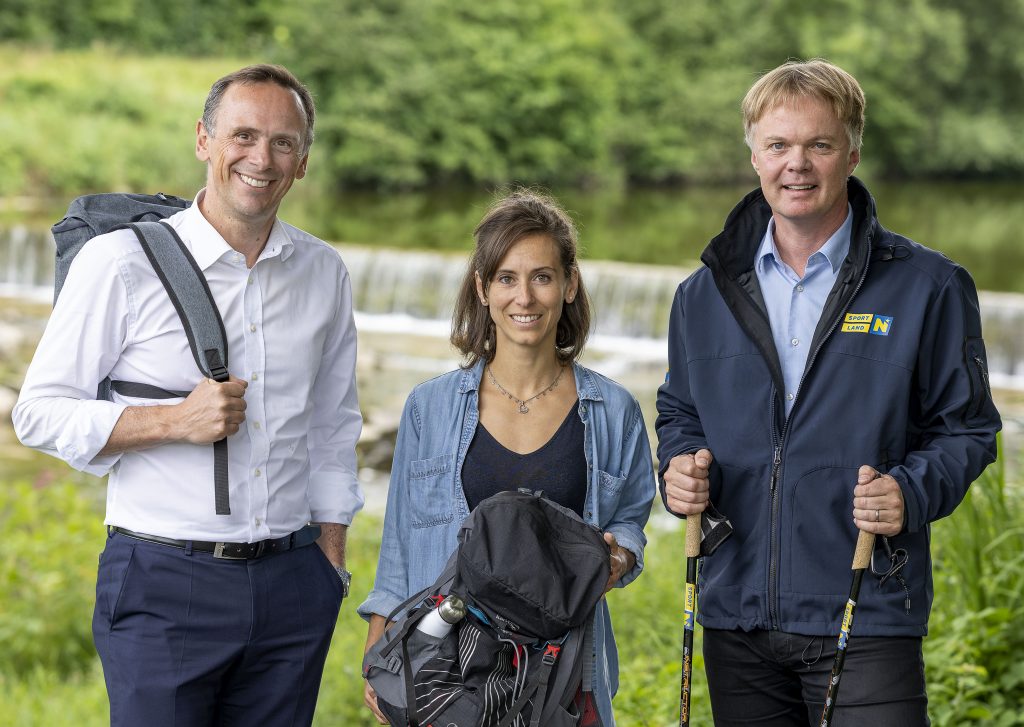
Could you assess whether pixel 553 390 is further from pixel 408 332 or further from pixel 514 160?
pixel 514 160

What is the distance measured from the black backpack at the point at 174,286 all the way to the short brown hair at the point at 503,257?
581 millimetres

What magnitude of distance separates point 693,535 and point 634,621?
9.15 ft

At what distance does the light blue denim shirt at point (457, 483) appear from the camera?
8.64ft

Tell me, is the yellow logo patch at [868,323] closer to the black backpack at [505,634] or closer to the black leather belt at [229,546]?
the black backpack at [505,634]

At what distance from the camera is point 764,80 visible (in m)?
2.58

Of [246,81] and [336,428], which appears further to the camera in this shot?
[336,428]

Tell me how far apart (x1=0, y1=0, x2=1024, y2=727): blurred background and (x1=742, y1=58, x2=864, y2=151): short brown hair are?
187cm

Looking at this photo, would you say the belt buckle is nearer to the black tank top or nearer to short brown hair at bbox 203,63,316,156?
the black tank top

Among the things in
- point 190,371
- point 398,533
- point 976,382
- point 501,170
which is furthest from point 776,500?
point 501,170

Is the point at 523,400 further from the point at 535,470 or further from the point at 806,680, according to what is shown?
the point at 806,680

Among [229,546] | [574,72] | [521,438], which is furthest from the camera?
[574,72]

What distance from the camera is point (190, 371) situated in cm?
255

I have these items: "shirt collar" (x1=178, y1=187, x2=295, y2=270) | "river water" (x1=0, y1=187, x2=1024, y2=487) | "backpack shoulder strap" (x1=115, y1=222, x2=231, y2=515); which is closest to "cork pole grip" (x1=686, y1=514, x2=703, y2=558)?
"backpack shoulder strap" (x1=115, y1=222, x2=231, y2=515)

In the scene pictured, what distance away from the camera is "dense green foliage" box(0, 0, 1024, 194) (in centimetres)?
2489
